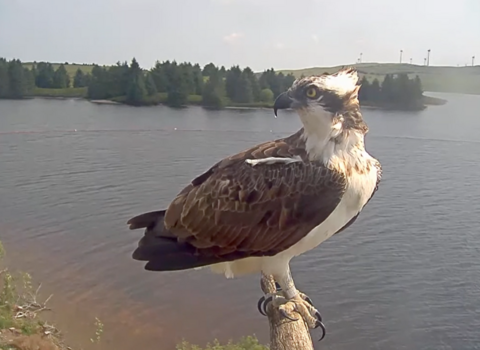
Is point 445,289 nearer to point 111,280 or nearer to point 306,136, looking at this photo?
point 111,280

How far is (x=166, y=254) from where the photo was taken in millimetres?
4203

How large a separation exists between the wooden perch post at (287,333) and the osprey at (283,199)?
0.23 ft

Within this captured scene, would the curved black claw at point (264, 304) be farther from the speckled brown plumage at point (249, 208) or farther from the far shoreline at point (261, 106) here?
the far shoreline at point (261, 106)

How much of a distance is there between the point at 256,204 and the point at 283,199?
227mm

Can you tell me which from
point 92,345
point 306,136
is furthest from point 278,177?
point 92,345

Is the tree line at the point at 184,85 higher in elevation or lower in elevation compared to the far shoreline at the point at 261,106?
higher

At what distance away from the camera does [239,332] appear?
16891 millimetres

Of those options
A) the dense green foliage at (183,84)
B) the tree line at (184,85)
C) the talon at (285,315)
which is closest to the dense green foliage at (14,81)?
the tree line at (184,85)

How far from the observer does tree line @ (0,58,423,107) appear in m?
60.0

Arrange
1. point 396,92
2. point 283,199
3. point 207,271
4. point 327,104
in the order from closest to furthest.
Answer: point 327,104, point 283,199, point 207,271, point 396,92

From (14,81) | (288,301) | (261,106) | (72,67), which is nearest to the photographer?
(288,301)

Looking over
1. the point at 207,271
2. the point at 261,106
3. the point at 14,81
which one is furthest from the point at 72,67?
the point at 207,271

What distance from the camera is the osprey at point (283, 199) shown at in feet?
12.0

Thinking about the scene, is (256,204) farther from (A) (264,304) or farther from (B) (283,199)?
(A) (264,304)
